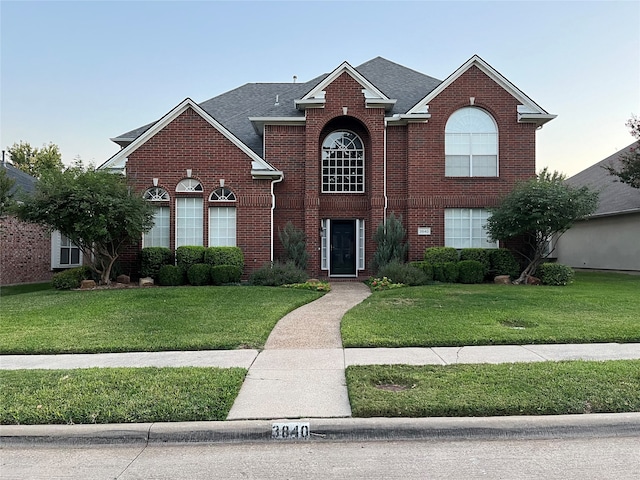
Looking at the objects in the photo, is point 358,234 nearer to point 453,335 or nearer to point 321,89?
→ point 321,89

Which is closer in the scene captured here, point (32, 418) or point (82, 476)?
point (82, 476)

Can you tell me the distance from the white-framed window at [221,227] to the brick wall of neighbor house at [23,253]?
→ 6.87m

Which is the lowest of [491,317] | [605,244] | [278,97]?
[491,317]

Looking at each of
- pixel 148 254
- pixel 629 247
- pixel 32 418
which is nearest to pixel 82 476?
pixel 32 418

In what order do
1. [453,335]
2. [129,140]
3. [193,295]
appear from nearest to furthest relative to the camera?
[453,335] → [193,295] → [129,140]

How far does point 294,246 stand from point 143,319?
7877 mm

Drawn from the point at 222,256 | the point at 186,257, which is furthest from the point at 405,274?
the point at 186,257

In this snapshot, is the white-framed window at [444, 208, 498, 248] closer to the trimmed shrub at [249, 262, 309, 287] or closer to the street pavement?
the trimmed shrub at [249, 262, 309, 287]

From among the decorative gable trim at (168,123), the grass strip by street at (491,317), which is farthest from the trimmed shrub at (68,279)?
the grass strip by street at (491,317)

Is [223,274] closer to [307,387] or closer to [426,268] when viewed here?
[426,268]

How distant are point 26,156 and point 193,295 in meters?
41.2

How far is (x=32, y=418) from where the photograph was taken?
445 cm

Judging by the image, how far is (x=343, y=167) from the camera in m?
18.3

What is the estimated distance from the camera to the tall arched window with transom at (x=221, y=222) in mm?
16406
